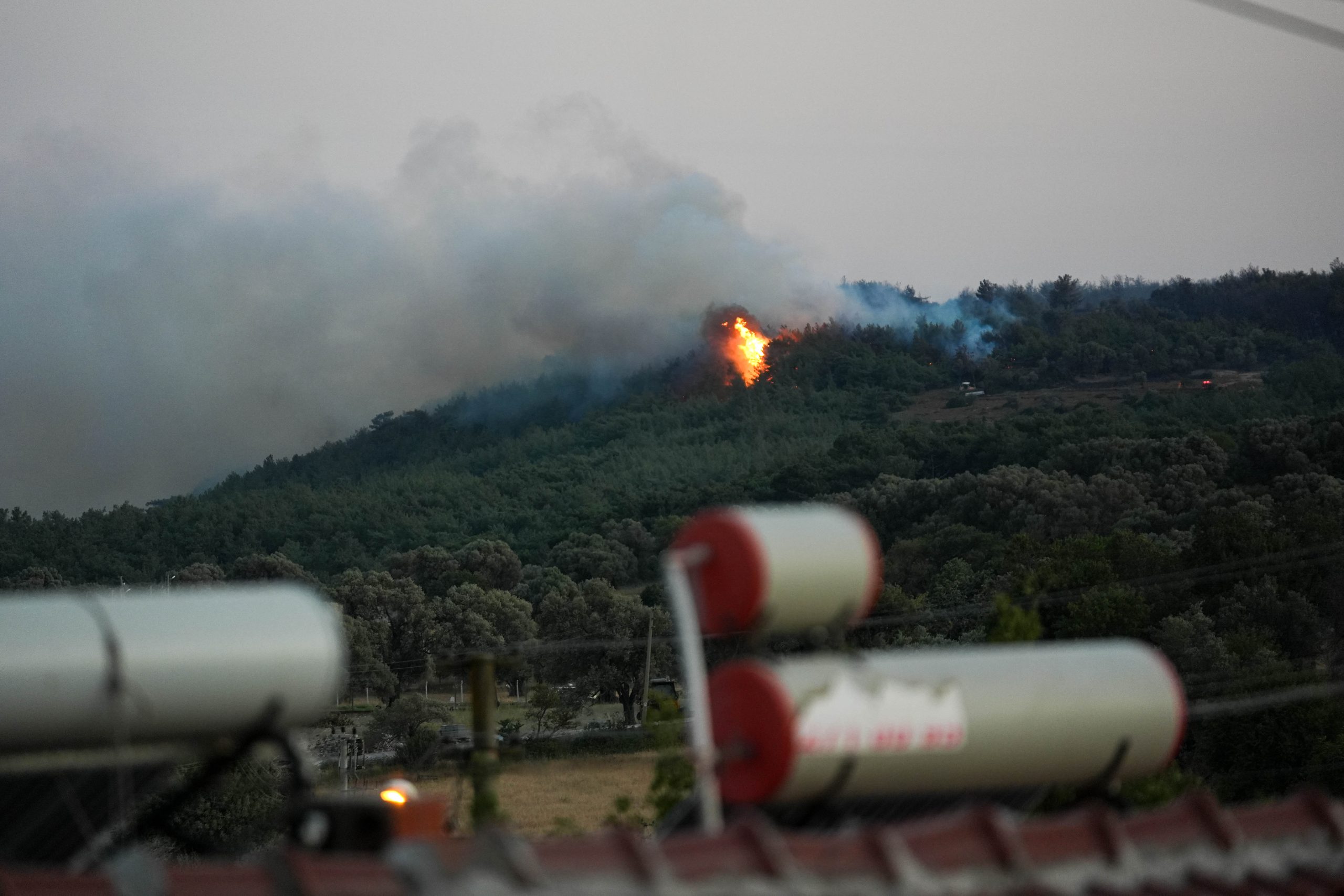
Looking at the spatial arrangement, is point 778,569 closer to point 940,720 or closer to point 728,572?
point 728,572

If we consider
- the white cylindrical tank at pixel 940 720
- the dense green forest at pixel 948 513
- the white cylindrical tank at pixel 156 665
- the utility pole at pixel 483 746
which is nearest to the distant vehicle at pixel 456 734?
the dense green forest at pixel 948 513

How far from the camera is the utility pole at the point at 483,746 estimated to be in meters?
14.1

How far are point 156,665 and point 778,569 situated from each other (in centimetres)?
359

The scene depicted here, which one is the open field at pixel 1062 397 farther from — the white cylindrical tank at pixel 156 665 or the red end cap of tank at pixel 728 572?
the white cylindrical tank at pixel 156 665

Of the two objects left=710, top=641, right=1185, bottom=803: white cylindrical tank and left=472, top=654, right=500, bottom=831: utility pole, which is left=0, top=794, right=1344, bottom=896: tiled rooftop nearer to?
left=710, top=641, right=1185, bottom=803: white cylindrical tank

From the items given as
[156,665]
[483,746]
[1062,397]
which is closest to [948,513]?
[1062,397]

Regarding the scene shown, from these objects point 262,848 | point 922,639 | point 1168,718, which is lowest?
point 262,848

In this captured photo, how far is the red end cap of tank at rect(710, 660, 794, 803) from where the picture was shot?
908cm

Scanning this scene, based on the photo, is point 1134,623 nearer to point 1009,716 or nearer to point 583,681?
point 583,681

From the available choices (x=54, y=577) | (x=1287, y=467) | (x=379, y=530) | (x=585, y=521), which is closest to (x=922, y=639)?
(x=1287, y=467)

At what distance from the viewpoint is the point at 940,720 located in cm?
966

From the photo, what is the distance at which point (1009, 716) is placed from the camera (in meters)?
9.97

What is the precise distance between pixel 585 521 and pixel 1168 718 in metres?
125

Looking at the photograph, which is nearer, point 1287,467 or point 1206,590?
point 1206,590
